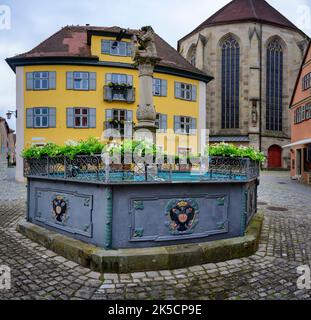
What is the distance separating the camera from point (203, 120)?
24.8 metres

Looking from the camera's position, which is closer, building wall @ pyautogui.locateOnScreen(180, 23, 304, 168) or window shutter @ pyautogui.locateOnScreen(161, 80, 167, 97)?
window shutter @ pyautogui.locateOnScreen(161, 80, 167, 97)

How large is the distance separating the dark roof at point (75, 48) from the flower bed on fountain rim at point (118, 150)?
16421 millimetres

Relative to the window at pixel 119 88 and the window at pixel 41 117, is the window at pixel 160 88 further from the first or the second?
the window at pixel 41 117

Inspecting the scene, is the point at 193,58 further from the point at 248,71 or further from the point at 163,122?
the point at 163,122

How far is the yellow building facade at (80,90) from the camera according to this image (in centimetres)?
2017

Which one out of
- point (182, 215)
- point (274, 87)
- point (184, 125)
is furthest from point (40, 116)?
point (274, 87)

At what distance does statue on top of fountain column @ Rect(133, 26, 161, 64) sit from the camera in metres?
7.11

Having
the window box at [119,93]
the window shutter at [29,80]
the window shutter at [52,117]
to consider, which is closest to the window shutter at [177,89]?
the window box at [119,93]

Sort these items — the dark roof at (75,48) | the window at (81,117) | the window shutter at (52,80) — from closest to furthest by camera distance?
the window shutter at (52,80) → the dark roof at (75,48) → the window at (81,117)

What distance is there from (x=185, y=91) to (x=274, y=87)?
1883 cm

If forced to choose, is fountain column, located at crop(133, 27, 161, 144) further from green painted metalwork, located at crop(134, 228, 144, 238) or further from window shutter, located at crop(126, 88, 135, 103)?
window shutter, located at crop(126, 88, 135, 103)

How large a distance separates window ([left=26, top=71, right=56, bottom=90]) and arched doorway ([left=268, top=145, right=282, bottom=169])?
2754cm

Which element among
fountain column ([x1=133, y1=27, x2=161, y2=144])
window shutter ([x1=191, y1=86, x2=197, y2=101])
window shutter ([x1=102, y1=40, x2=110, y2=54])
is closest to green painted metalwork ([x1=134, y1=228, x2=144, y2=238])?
fountain column ([x1=133, y1=27, x2=161, y2=144])
